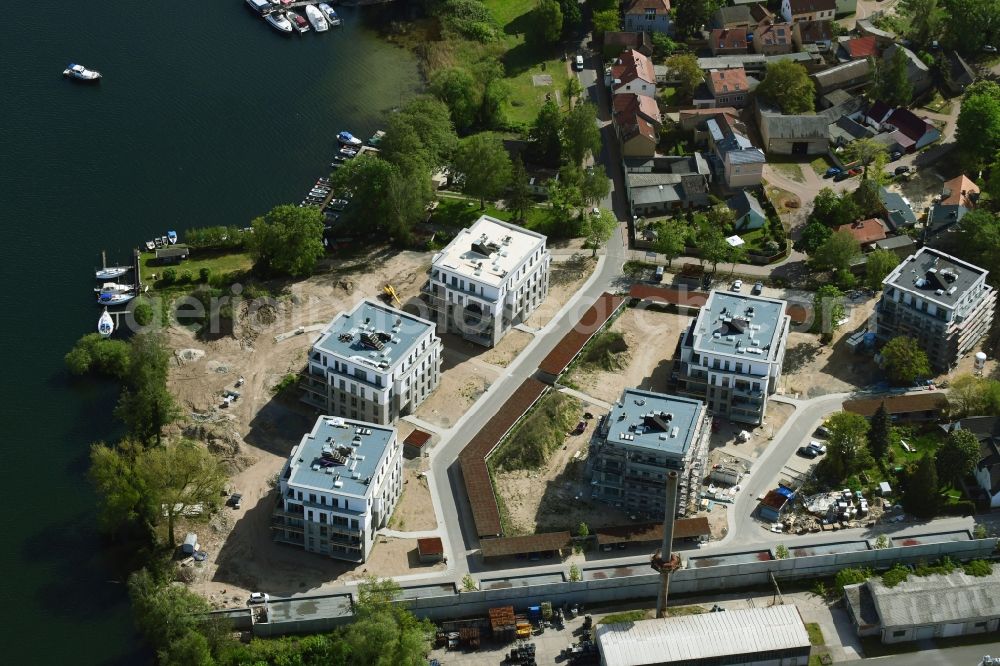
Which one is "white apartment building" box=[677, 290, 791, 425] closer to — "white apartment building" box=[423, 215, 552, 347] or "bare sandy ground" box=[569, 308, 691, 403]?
"bare sandy ground" box=[569, 308, 691, 403]

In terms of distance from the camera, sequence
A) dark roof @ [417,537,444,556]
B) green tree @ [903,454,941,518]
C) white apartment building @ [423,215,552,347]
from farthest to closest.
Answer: white apartment building @ [423,215,552,347], green tree @ [903,454,941,518], dark roof @ [417,537,444,556]

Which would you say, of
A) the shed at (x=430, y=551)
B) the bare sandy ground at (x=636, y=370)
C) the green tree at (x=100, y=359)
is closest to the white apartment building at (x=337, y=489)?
the shed at (x=430, y=551)

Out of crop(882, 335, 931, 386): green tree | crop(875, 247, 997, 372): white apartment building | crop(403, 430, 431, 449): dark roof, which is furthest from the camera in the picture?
crop(875, 247, 997, 372): white apartment building

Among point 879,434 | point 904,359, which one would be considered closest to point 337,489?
point 879,434

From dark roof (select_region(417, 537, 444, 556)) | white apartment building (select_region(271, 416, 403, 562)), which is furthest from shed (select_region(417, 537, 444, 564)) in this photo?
white apartment building (select_region(271, 416, 403, 562))

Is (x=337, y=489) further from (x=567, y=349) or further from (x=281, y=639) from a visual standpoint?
(x=567, y=349)

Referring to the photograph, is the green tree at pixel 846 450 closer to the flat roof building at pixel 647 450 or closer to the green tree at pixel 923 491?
the green tree at pixel 923 491
